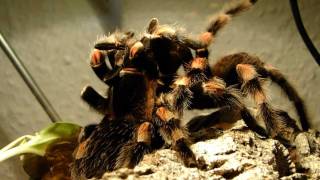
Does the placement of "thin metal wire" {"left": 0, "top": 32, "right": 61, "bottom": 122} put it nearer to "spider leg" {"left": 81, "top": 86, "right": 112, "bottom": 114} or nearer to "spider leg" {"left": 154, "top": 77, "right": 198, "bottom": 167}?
"spider leg" {"left": 81, "top": 86, "right": 112, "bottom": 114}

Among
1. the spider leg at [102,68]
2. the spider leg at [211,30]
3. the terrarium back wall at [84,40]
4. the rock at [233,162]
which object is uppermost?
the terrarium back wall at [84,40]

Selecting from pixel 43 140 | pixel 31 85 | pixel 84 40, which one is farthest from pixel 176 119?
pixel 84 40

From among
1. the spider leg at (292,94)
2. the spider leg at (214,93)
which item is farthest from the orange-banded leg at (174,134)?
the spider leg at (292,94)

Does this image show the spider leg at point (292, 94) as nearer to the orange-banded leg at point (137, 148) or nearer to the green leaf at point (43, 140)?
the orange-banded leg at point (137, 148)

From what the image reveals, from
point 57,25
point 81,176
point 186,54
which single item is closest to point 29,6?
point 57,25

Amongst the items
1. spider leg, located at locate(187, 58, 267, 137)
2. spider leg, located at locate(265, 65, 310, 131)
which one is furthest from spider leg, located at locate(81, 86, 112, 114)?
spider leg, located at locate(265, 65, 310, 131)

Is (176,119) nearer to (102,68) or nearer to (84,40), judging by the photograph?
(102,68)
